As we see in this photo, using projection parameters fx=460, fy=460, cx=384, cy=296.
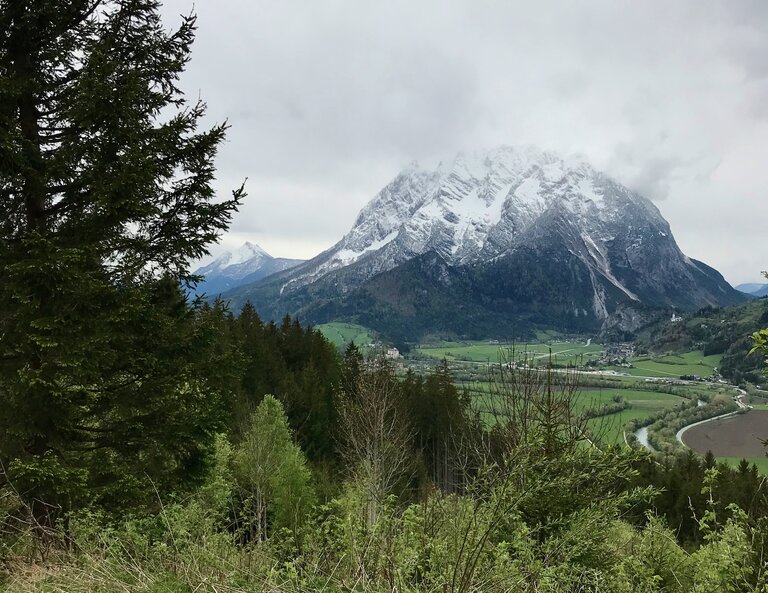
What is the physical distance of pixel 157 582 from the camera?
3484 millimetres

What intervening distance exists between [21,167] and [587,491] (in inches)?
388

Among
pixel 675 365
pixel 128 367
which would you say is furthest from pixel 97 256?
pixel 675 365

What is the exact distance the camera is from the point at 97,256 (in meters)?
6.71

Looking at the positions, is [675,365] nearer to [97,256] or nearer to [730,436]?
[730,436]

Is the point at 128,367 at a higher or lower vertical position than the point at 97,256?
lower

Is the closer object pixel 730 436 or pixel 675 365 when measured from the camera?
pixel 730 436

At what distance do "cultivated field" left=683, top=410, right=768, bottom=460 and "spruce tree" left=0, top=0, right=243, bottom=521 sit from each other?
2930 inches

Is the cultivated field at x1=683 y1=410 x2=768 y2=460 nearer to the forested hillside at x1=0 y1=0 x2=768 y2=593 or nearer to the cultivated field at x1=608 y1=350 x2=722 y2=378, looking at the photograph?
the cultivated field at x1=608 y1=350 x2=722 y2=378

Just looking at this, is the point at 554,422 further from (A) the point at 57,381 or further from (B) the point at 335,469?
(B) the point at 335,469

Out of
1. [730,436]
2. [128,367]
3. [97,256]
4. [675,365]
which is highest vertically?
[97,256]

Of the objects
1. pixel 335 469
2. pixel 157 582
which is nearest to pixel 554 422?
pixel 157 582

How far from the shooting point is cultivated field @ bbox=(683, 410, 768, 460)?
6712 cm

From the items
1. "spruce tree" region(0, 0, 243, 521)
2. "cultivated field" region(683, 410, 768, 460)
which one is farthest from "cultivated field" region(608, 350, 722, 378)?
"spruce tree" region(0, 0, 243, 521)

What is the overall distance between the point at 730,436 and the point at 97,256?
95446 mm
